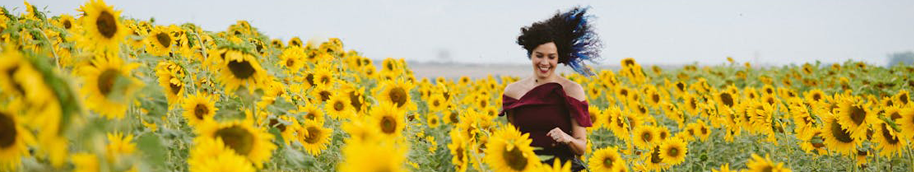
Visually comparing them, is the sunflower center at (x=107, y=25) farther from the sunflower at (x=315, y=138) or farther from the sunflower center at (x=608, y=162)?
the sunflower center at (x=608, y=162)

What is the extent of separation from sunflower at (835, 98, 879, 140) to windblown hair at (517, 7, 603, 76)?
4.46ft

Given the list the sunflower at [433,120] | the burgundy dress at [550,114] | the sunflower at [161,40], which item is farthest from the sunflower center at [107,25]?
the sunflower at [433,120]

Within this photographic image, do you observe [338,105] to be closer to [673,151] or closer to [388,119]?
[388,119]

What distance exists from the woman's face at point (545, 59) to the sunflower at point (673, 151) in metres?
0.82

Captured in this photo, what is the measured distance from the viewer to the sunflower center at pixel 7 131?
1042 mm

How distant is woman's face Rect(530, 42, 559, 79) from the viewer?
10.1 feet

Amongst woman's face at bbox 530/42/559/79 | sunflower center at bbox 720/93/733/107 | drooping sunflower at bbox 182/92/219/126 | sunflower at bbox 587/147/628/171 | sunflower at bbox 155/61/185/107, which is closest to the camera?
drooping sunflower at bbox 182/92/219/126

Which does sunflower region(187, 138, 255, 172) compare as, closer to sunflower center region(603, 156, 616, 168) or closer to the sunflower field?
the sunflower field

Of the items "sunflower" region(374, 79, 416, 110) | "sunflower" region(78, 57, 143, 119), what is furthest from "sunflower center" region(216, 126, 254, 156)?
"sunflower" region(374, 79, 416, 110)

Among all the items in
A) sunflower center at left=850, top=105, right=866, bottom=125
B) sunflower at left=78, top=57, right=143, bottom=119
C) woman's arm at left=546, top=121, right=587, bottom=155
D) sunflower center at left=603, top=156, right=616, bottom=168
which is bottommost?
sunflower center at left=603, top=156, right=616, bottom=168

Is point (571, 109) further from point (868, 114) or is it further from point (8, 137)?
point (8, 137)

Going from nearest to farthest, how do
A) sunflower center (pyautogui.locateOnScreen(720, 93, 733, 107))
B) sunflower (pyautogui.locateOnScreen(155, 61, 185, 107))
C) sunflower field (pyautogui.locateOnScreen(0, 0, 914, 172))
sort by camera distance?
sunflower field (pyautogui.locateOnScreen(0, 0, 914, 172)) < sunflower (pyautogui.locateOnScreen(155, 61, 185, 107)) < sunflower center (pyautogui.locateOnScreen(720, 93, 733, 107))

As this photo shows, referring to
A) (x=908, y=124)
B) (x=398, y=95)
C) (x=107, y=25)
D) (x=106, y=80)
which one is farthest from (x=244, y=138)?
(x=908, y=124)

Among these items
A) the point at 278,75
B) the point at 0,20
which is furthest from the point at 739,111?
the point at 0,20
